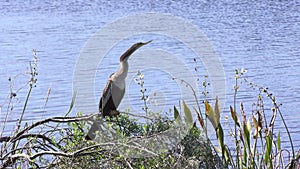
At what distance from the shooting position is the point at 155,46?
9938 mm

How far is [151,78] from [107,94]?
13.8ft

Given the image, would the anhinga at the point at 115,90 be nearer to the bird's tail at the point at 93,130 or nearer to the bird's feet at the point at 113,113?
the bird's feet at the point at 113,113

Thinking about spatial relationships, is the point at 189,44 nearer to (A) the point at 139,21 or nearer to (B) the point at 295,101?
(B) the point at 295,101

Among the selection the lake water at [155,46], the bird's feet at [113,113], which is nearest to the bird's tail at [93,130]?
the bird's feet at [113,113]

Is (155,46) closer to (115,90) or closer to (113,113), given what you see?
(115,90)

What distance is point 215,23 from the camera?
12.9 m

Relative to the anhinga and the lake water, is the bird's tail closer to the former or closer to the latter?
the anhinga

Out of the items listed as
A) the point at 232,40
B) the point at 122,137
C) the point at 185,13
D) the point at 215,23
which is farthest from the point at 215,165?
the point at 185,13

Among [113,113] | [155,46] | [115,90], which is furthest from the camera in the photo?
[155,46]

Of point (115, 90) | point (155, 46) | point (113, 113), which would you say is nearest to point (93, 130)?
point (113, 113)

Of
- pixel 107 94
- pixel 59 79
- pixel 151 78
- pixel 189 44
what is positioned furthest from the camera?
pixel 189 44

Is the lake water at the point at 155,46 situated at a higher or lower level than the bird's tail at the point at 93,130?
lower

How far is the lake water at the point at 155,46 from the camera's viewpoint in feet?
23.9

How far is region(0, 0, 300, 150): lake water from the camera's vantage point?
7298 millimetres
